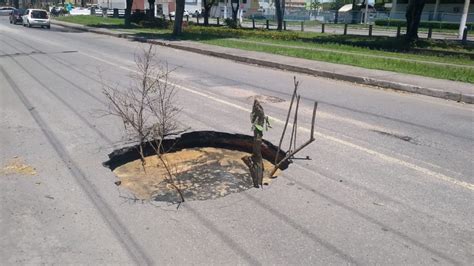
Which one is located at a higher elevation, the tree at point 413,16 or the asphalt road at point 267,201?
the tree at point 413,16

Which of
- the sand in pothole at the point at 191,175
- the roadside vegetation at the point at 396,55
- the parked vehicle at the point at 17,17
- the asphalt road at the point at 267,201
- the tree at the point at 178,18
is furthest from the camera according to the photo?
the parked vehicle at the point at 17,17

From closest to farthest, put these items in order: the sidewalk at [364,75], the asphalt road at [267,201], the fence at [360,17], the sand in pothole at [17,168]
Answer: the asphalt road at [267,201] < the sand in pothole at [17,168] < the sidewalk at [364,75] < the fence at [360,17]

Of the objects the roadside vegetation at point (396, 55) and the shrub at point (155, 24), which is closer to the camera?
the roadside vegetation at point (396, 55)

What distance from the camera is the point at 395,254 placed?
3.39 metres

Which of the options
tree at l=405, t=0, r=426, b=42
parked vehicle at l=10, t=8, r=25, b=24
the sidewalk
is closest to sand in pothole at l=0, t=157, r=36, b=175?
the sidewalk

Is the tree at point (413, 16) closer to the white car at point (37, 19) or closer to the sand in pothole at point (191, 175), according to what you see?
the sand in pothole at point (191, 175)

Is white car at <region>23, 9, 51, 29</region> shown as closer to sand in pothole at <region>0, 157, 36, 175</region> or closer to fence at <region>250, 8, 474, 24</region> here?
fence at <region>250, 8, 474, 24</region>

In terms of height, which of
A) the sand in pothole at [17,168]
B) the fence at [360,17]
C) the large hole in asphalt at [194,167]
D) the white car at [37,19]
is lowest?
the sand in pothole at [17,168]

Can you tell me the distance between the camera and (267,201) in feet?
14.1

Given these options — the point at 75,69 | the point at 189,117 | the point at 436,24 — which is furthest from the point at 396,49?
the point at 436,24

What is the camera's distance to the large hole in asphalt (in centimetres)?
456

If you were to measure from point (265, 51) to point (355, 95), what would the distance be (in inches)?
363

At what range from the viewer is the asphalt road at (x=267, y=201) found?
11.2 ft

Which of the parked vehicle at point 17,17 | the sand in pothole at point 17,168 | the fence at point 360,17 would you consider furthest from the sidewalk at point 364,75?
the fence at point 360,17
